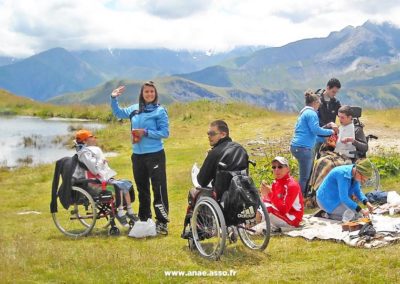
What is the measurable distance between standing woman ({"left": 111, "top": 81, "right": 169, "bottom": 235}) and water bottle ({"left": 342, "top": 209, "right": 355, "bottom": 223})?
3.46 m

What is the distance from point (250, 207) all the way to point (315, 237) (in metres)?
1.85

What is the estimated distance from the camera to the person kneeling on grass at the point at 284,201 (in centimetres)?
938

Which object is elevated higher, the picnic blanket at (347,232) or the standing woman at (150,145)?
the standing woman at (150,145)

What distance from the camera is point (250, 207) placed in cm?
766

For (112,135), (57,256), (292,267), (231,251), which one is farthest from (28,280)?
(112,135)

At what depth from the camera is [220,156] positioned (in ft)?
25.8

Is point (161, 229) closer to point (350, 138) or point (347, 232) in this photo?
point (347, 232)

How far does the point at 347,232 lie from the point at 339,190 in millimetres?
941

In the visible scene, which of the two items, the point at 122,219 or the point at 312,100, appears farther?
the point at 312,100

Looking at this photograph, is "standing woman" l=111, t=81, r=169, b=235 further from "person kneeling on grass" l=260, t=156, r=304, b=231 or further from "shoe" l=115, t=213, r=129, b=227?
"person kneeling on grass" l=260, t=156, r=304, b=231

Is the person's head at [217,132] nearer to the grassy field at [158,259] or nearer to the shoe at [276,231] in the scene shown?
the grassy field at [158,259]

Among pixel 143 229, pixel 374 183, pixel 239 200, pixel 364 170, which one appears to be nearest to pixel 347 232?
pixel 364 170

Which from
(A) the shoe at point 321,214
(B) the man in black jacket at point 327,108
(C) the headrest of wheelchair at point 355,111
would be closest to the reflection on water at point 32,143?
(B) the man in black jacket at point 327,108

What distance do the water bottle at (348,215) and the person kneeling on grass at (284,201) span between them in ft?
2.74
